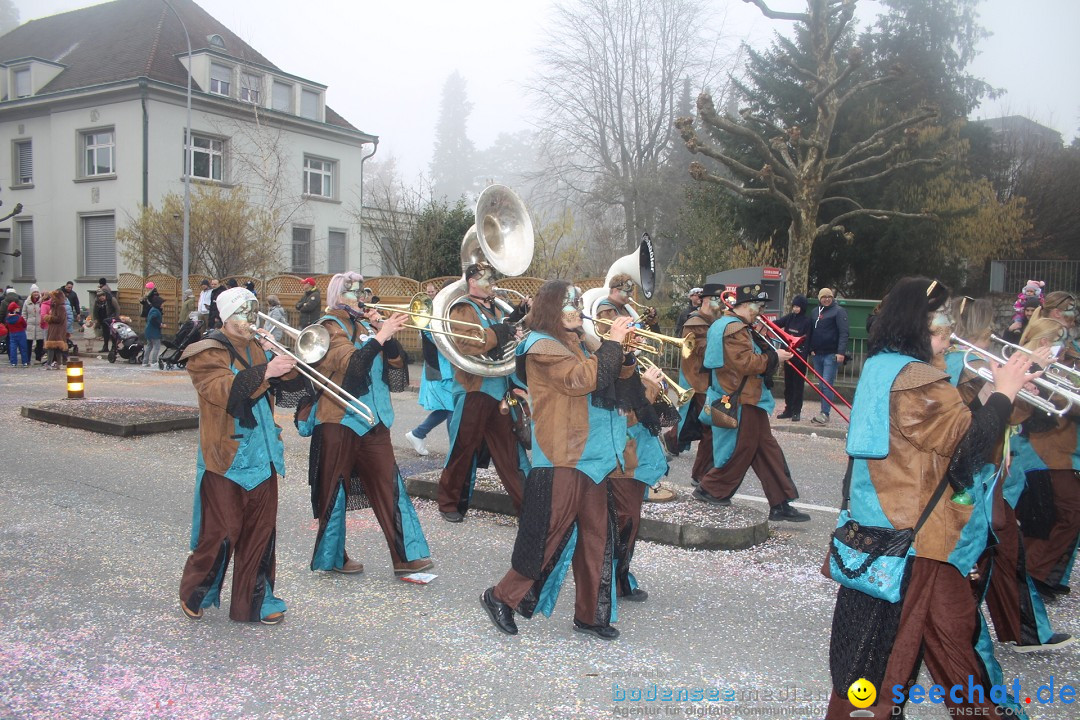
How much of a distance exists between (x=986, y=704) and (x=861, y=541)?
62 centimetres

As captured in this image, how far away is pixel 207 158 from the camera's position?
1125 inches

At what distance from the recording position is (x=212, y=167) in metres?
28.8

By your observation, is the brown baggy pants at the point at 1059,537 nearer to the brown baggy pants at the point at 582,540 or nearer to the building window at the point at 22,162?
the brown baggy pants at the point at 582,540

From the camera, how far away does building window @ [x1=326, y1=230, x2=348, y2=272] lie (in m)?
32.2

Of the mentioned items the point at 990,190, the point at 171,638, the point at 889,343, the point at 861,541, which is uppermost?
the point at 990,190

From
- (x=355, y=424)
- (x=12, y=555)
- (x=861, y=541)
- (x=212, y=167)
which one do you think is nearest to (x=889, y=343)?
(x=861, y=541)

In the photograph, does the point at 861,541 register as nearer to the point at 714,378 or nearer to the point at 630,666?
the point at 630,666

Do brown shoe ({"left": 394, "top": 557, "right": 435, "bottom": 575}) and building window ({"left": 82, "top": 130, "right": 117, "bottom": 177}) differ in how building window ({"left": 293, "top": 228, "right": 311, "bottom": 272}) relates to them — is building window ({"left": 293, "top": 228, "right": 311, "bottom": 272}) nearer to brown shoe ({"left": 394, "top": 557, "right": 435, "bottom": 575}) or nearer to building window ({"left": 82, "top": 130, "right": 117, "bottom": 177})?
building window ({"left": 82, "top": 130, "right": 117, "bottom": 177})

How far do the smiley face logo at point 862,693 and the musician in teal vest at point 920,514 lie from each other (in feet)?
0.05

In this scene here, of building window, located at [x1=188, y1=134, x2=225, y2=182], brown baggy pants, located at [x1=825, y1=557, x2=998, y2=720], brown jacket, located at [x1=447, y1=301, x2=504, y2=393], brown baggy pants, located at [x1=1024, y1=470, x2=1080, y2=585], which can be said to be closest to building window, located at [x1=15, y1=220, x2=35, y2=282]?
building window, located at [x1=188, y1=134, x2=225, y2=182]

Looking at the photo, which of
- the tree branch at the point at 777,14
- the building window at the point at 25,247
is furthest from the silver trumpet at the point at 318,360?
the building window at the point at 25,247

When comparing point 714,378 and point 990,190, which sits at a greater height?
point 990,190

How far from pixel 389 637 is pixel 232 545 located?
0.91m

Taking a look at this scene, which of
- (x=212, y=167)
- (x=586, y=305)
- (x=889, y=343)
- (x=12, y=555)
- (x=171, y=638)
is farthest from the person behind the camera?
(x=212, y=167)
